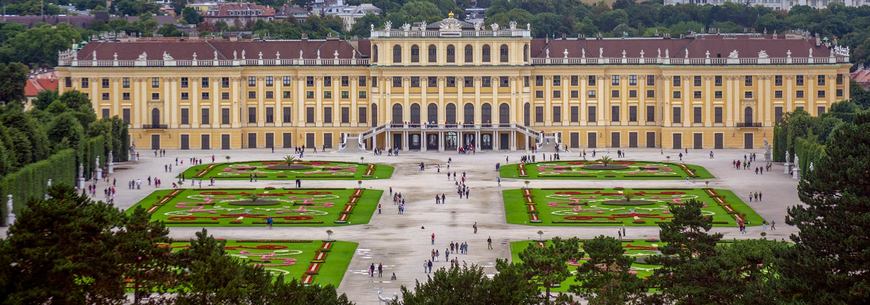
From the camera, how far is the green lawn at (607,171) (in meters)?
126

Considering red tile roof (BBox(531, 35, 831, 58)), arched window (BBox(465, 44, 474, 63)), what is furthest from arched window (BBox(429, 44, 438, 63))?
red tile roof (BBox(531, 35, 831, 58))

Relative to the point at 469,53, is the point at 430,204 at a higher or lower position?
lower

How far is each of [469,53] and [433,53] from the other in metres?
2.73

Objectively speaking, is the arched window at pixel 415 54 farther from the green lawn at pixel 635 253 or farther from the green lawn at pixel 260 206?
the green lawn at pixel 635 253

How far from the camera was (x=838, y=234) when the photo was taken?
56625 mm

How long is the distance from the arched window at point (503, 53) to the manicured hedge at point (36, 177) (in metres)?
46.6

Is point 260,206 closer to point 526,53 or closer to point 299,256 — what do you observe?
point 299,256

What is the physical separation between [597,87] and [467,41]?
1044 cm

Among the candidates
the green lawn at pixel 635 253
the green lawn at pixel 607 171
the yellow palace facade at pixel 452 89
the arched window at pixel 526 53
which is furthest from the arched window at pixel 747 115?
the green lawn at pixel 635 253

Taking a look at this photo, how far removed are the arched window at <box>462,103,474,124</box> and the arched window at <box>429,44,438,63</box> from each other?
4.21 m

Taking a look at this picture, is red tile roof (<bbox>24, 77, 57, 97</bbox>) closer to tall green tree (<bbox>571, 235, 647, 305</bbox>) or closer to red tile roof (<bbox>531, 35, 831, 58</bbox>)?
red tile roof (<bbox>531, 35, 831, 58</bbox>)

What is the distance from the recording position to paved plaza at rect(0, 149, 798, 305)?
3362 inches

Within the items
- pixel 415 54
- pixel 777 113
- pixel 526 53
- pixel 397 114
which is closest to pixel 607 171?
pixel 526 53

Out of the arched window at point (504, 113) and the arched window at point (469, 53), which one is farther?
the arched window at point (469, 53)
